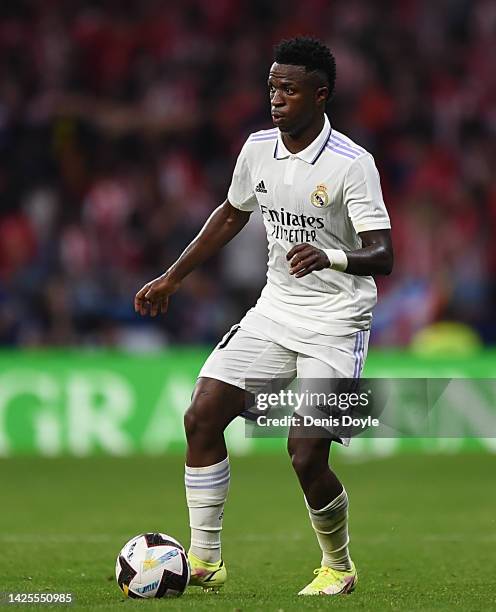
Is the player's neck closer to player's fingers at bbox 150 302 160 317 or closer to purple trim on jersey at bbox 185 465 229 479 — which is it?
player's fingers at bbox 150 302 160 317

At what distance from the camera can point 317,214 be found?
6.14 meters

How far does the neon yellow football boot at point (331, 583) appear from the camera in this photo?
6160 mm

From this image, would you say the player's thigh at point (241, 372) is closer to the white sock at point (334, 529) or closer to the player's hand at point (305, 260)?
the white sock at point (334, 529)

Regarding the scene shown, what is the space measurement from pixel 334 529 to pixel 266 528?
2.94 metres

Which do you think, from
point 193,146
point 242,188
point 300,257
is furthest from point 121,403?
point 300,257

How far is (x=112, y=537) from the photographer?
863cm

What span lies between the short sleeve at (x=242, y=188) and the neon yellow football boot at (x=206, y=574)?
5.44 ft

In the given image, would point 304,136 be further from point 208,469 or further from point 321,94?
point 208,469

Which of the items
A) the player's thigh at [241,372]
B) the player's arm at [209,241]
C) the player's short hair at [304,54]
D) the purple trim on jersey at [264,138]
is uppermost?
the player's short hair at [304,54]

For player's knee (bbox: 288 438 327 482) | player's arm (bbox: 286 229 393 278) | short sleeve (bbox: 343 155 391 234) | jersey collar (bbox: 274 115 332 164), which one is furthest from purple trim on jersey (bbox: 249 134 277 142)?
player's knee (bbox: 288 438 327 482)

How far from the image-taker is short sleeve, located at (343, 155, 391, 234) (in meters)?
5.96

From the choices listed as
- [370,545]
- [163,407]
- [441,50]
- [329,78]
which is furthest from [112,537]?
[441,50]

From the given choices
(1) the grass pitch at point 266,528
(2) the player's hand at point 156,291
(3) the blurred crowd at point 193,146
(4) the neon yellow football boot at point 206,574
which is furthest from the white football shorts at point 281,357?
(3) the blurred crowd at point 193,146

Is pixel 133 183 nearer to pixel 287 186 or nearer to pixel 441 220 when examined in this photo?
pixel 441 220
